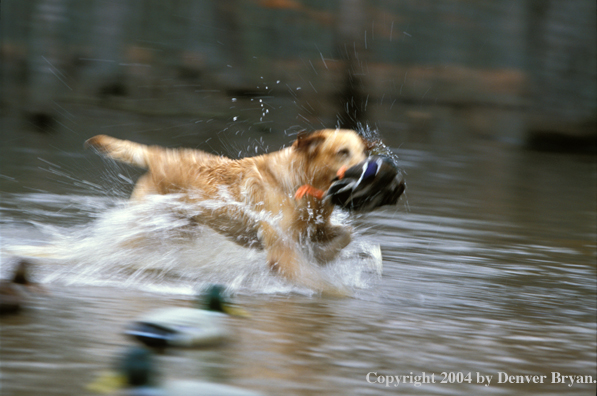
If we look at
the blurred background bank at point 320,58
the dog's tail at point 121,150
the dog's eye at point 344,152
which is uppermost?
the blurred background bank at point 320,58

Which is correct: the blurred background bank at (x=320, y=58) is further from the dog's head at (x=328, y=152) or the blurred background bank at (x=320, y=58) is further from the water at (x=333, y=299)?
the dog's head at (x=328, y=152)

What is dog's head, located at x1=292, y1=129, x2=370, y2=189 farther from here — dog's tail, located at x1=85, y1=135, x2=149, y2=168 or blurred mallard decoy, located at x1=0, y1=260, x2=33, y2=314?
blurred mallard decoy, located at x1=0, y1=260, x2=33, y2=314

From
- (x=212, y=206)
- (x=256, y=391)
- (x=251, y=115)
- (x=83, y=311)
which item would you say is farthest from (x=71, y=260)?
(x=251, y=115)

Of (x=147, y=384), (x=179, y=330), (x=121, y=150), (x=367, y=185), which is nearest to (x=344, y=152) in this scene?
(x=367, y=185)

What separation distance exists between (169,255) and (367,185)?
5.05ft

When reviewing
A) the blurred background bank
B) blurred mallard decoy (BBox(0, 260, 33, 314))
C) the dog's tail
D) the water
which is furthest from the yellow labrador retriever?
the blurred background bank

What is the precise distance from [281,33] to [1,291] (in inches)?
499

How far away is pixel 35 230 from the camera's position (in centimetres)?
524

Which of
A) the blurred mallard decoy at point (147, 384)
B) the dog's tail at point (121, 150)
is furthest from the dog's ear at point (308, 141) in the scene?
the blurred mallard decoy at point (147, 384)

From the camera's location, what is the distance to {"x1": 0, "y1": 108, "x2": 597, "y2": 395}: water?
103 inches

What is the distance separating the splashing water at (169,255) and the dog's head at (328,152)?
501 millimetres

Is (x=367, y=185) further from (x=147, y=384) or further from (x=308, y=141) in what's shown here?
(x=147, y=384)

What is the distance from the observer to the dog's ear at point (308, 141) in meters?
4.41

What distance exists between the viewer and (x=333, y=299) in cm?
399
